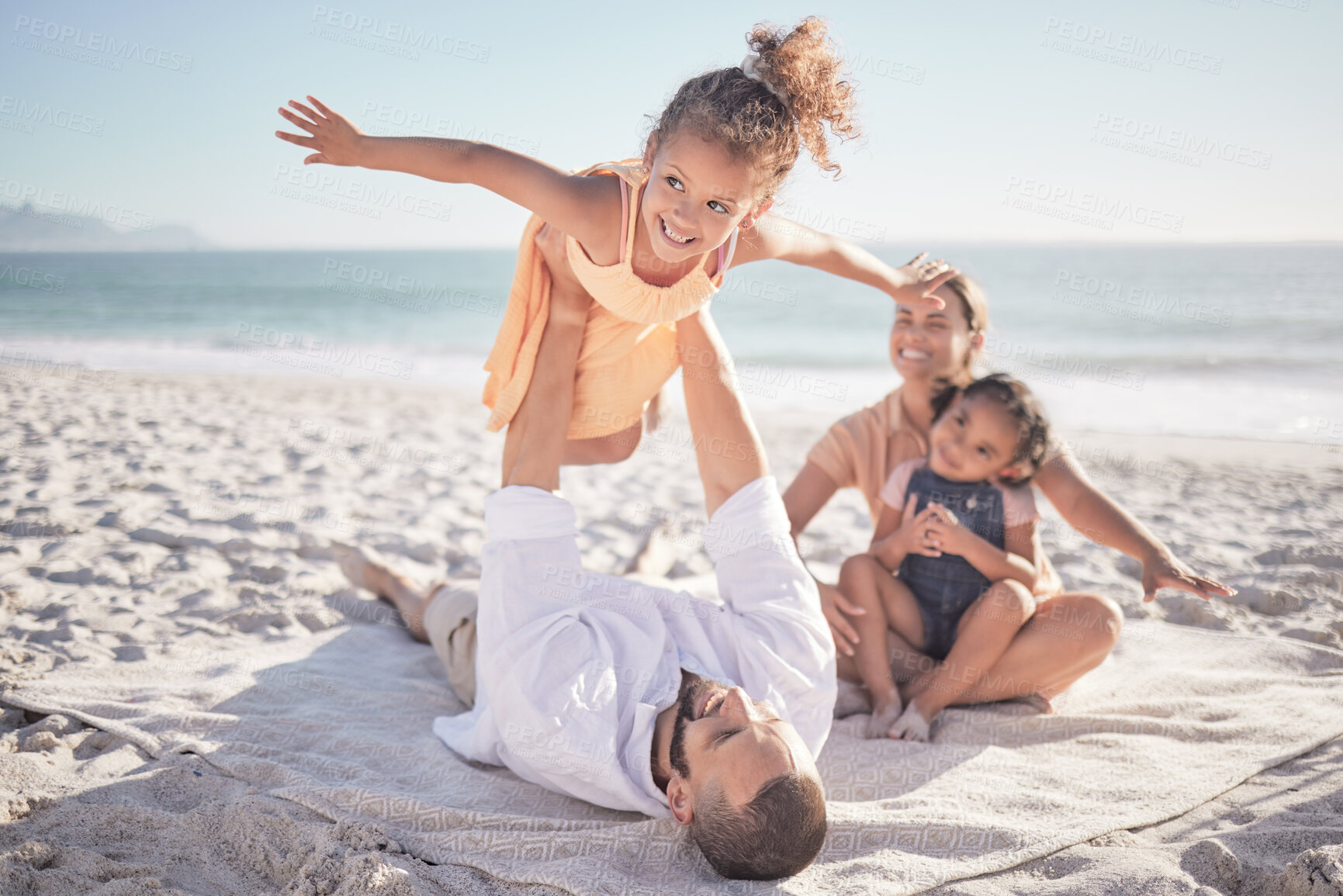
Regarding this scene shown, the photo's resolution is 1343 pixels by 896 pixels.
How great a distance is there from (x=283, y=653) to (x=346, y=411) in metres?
5.96

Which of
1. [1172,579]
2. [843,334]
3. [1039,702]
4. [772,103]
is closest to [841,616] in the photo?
[1039,702]

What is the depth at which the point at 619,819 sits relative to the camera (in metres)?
2.39

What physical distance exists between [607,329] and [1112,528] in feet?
6.65

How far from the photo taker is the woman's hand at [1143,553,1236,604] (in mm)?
2816

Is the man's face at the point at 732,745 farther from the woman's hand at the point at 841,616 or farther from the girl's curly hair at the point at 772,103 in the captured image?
the girl's curly hair at the point at 772,103

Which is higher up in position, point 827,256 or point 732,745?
point 827,256

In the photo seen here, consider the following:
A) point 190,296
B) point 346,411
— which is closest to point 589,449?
point 346,411

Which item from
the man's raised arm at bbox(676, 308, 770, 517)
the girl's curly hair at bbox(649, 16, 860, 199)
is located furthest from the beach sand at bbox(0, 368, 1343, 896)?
the girl's curly hair at bbox(649, 16, 860, 199)

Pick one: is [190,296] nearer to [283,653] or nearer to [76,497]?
[76,497]

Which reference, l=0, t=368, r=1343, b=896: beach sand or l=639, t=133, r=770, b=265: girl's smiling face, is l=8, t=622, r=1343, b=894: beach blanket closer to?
l=0, t=368, r=1343, b=896: beach sand

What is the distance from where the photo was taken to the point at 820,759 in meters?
2.77

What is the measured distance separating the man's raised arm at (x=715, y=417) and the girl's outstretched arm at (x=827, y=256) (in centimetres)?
31

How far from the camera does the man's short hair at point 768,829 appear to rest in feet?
6.36

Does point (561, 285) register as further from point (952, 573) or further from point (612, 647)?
point (952, 573)
